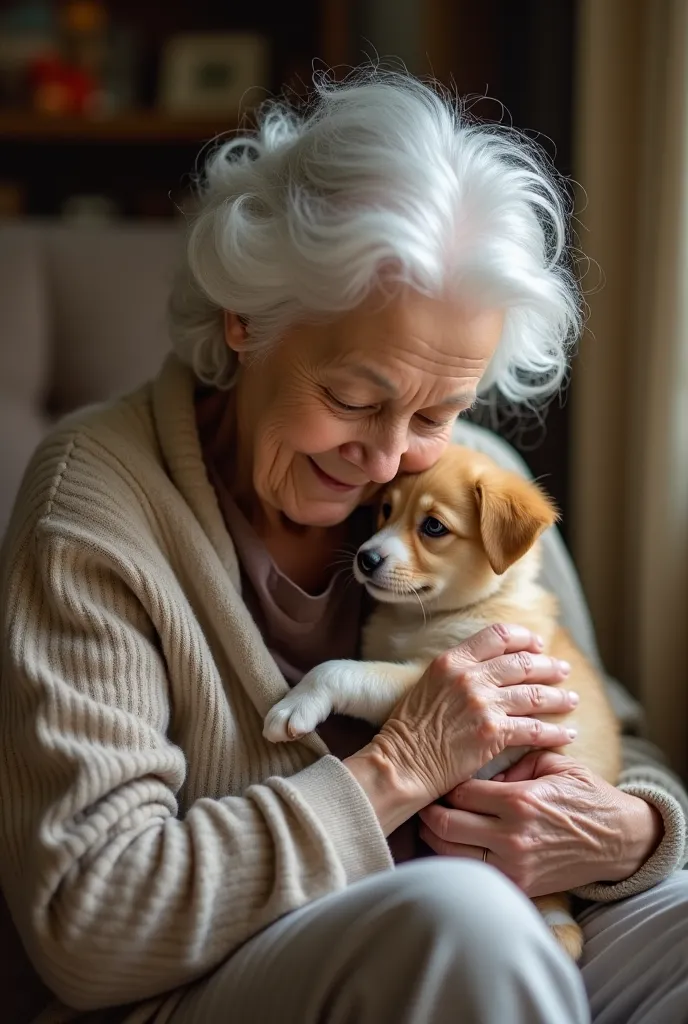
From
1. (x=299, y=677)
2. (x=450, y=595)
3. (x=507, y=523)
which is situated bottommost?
(x=299, y=677)

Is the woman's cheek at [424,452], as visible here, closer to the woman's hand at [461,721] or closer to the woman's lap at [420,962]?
the woman's hand at [461,721]

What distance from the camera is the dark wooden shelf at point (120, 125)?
261cm

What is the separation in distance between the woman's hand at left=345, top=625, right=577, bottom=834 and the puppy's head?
9 cm

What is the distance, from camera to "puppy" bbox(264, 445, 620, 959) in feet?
4.14

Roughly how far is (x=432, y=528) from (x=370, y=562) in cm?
10

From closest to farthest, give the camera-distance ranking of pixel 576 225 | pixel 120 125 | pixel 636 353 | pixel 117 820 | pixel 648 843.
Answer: pixel 117 820 → pixel 648 843 → pixel 636 353 → pixel 576 225 → pixel 120 125

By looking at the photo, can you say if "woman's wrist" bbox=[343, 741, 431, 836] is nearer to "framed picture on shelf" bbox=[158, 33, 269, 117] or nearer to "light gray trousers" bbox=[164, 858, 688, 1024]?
"light gray trousers" bbox=[164, 858, 688, 1024]

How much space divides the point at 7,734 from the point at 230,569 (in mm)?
323

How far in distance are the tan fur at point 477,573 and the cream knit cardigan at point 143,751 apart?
0.12 m

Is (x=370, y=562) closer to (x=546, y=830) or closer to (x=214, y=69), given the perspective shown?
(x=546, y=830)

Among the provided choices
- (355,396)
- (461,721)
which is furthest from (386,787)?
(355,396)

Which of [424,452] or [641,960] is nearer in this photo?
[641,960]

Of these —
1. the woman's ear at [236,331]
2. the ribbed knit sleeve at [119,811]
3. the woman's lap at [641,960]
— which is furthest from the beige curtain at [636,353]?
the ribbed knit sleeve at [119,811]

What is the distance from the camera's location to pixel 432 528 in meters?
1.33
